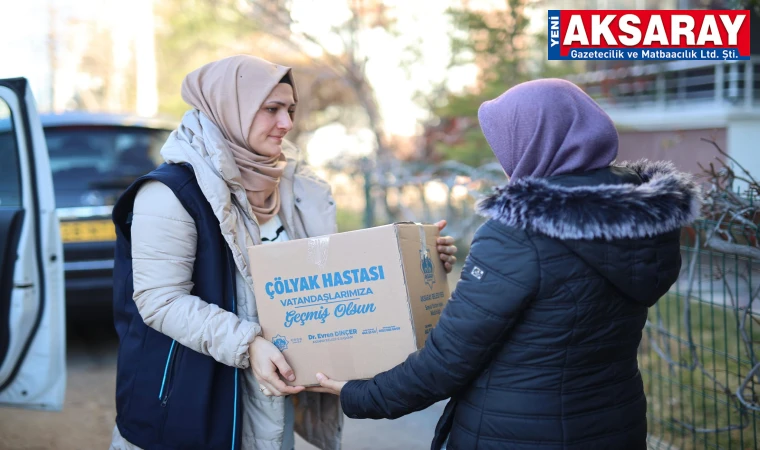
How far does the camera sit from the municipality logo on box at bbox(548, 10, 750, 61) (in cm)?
386

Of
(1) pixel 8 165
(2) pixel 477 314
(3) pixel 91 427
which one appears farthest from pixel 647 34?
(3) pixel 91 427

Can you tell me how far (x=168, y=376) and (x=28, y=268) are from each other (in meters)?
1.48

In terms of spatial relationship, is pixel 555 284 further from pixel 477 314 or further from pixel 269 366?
pixel 269 366

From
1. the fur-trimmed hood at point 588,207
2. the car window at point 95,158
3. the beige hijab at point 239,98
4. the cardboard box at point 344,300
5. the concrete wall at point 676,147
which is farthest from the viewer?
the concrete wall at point 676,147

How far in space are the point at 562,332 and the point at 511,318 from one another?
0.13 metres

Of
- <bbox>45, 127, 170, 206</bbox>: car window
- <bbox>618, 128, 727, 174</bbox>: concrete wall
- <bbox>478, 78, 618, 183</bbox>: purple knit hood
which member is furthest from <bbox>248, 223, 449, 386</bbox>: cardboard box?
<bbox>618, 128, 727, 174</bbox>: concrete wall

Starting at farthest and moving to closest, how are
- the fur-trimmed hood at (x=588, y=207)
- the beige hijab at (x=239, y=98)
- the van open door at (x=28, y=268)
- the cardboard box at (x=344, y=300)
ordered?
the van open door at (x=28, y=268), the beige hijab at (x=239, y=98), the cardboard box at (x=344, y=300), the fur-trimmed hood at (x=588, y=207)

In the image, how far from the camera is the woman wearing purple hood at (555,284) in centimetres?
165

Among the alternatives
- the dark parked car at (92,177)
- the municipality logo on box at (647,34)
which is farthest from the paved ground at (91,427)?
the municipality logo on box at (647,34)

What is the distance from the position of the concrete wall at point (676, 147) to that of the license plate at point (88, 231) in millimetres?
7573

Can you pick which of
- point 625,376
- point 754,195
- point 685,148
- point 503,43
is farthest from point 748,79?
point 625,376

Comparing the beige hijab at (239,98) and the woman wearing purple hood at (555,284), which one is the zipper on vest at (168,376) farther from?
the woman wearing purple hood at (555,284)

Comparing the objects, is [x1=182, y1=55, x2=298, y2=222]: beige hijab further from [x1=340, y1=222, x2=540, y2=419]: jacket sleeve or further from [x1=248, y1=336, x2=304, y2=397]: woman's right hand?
[x1=340, y1=222, x2=540, y2=419]: jacket sleeve

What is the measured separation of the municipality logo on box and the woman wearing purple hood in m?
2.29
